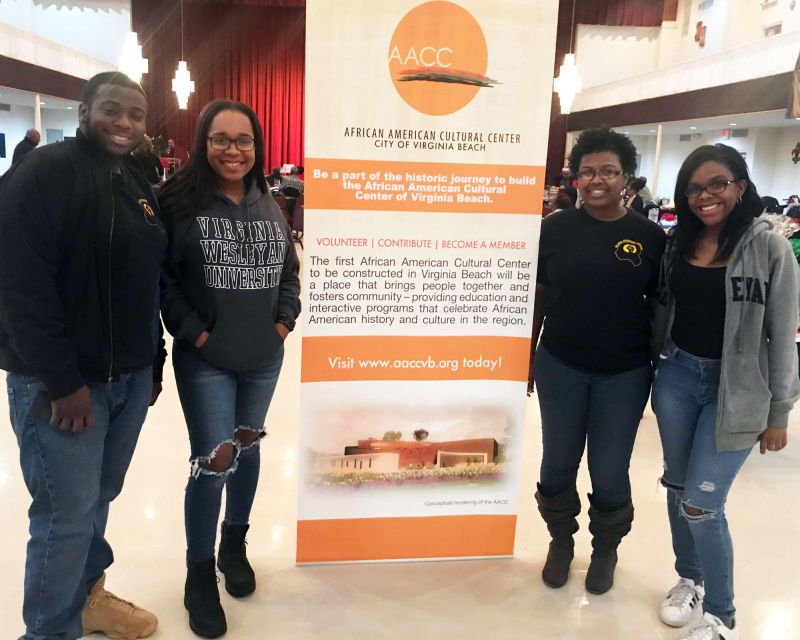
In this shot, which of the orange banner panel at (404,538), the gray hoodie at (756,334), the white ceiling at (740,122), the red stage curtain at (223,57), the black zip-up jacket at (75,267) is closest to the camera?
the black zip-up jacket at (75,267)

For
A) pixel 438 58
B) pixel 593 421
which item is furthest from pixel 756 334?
pixel 438 58

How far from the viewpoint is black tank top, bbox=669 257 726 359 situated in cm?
186

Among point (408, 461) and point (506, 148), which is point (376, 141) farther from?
point (408, 461)

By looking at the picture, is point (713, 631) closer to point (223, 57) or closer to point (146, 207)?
point (146, 207)

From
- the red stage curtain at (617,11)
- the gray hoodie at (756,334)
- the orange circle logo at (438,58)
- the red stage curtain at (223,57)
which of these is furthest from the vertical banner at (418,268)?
the red stage curtain at (617,11)

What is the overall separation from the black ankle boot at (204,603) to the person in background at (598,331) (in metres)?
1.14

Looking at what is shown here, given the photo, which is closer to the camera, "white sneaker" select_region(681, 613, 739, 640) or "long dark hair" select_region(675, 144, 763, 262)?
"long dark hair" select_region(675, 144, 763, 262)

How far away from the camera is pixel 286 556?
2492mm

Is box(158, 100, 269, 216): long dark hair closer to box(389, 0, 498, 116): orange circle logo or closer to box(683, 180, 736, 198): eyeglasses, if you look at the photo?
box(389, 0, 498, 116): orange circle logo

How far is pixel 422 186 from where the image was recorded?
219cm

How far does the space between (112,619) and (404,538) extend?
1.00m

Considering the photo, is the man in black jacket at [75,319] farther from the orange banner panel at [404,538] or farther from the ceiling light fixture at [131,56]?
the ceiling light fixture at [131,56]

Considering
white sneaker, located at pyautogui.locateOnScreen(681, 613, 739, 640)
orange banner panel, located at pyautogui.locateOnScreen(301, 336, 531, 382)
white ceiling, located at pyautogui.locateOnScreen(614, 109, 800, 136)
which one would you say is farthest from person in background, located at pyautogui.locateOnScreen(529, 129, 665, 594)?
white ceiling, located at pyautogui.locateOnScreen(614, 109, 800, 136)

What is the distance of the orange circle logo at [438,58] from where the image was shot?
82.7 inches
